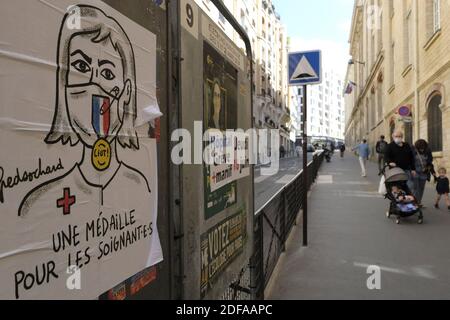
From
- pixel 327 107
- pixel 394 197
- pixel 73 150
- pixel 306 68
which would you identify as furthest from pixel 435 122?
pixel 327 107

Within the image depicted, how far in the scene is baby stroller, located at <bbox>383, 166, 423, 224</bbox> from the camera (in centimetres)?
795

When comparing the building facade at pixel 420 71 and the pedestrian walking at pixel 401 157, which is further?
the building facade at pixel 420 71

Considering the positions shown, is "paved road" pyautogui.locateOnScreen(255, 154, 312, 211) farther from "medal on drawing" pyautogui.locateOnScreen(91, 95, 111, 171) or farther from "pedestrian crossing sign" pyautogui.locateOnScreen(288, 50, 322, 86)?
"medal on drawing" pyautogui.locateOnScreen(91, 95, 111, 171)

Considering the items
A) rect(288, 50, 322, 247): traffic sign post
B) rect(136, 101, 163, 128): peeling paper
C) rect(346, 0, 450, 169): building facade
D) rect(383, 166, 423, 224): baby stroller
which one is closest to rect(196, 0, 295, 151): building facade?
rect(346, 0, 450, 169): building facade

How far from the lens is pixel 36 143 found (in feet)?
4.19

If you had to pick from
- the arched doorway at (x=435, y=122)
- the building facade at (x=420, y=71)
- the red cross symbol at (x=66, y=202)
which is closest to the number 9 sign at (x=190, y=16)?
the red cross symbol at (x=66, y=202)

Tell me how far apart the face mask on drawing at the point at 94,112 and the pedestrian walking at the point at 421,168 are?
8585 millimetres

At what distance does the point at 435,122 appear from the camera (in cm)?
1530

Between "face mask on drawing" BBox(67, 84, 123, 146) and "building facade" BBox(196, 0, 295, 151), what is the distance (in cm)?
3179

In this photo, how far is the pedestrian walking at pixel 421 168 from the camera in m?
9.22

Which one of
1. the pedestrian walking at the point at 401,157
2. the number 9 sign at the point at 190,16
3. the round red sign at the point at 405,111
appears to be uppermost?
the round red sign at the point at 405,111

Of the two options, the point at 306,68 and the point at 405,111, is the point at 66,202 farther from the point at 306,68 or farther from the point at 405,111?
the point at 405,111
